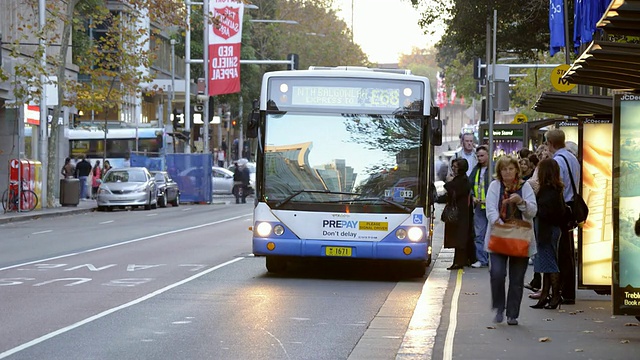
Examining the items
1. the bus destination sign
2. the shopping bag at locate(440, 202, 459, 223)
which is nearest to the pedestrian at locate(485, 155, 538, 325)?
the bus destination sign

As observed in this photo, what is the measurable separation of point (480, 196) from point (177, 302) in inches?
239

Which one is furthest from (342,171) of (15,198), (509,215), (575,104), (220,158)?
(220,158)

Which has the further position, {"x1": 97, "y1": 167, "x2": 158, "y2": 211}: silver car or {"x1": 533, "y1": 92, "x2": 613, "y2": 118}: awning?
{"x1": 97, "y1": 167, "x2": 158, "y2": 211}: silver car

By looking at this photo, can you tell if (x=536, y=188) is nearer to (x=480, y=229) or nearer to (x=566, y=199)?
(x=566, y=199)

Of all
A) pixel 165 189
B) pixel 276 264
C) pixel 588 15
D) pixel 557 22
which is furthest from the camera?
pixel 165 189

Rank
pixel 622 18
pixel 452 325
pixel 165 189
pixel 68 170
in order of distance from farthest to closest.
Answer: pixel 68 170 < pixel 165 189 < pixel 452 325 < pixel 622 18

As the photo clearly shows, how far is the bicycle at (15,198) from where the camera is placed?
38031 millimetres

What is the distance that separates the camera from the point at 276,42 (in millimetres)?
81750

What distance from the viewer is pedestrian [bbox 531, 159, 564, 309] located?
12.6 metres

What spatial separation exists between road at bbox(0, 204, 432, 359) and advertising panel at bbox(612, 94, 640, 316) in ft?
6.53

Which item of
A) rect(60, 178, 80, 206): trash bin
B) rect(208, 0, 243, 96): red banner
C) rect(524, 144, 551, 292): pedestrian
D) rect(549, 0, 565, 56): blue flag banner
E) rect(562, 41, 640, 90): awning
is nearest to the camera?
rect(562, 41, 640, 90): awning

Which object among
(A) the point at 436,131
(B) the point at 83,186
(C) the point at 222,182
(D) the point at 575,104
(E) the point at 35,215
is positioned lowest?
(E) the point at 35,215

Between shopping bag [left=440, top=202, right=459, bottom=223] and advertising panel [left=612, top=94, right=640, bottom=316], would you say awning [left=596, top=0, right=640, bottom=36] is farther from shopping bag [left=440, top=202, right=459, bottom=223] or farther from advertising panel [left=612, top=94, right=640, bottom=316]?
shopping bag [left=440, top=202, right=459, bottom=223]

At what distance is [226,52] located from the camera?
49.7 m
